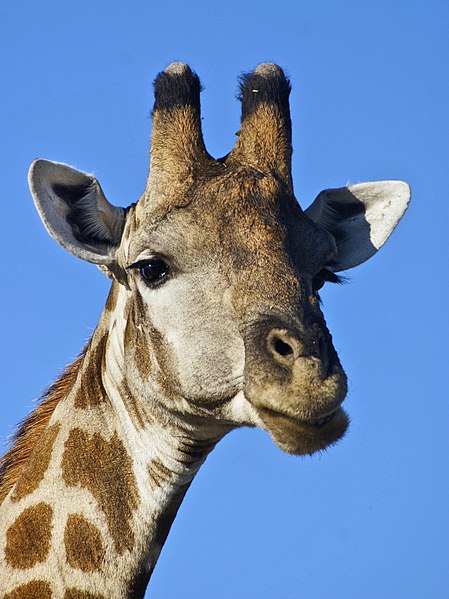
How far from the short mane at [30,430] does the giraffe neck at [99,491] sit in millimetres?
243

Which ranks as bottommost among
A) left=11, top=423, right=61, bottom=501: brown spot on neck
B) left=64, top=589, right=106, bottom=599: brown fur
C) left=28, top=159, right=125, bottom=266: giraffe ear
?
left=64, top=589, right=106, bottom=599: brown fur

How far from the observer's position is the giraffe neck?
8164 millimetres

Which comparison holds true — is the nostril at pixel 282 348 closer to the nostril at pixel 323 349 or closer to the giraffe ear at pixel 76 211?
the nostril at pixel 323 349

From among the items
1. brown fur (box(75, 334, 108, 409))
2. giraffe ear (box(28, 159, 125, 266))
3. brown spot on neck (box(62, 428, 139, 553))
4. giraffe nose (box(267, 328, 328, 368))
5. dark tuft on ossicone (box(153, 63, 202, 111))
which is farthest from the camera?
dark tuft on ossicone (box(153, 63, 202, 111))

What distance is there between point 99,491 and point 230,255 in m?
2.11

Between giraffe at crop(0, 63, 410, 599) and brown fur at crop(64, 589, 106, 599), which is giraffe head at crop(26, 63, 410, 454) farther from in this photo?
brown fur at crop(64, 589, 106, 599)

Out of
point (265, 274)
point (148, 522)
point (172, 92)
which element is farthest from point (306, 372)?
point (172, 92)

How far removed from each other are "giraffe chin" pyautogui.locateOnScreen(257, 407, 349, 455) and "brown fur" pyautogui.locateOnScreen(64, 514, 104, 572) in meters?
1.68

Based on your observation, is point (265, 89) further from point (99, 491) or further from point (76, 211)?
point (99, 491)

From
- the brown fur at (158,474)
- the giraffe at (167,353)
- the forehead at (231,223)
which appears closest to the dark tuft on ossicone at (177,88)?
the giraffe at (167,353)

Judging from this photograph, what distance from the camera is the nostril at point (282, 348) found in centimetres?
739

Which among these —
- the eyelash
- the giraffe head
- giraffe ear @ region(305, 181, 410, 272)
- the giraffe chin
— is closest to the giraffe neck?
the giraffe head

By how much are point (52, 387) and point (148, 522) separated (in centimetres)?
185

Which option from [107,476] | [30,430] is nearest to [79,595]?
[107,476]
